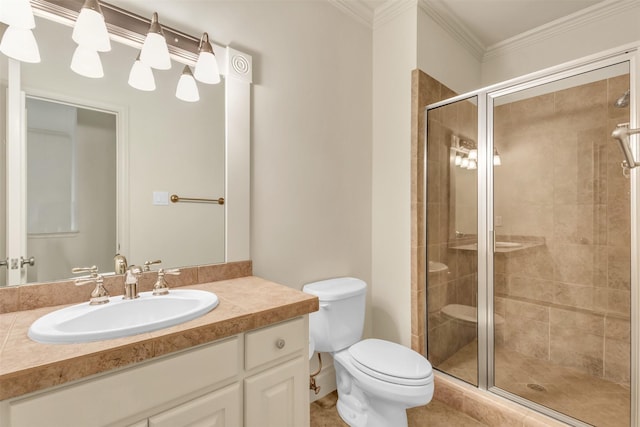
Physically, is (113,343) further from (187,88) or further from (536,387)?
(536,387)

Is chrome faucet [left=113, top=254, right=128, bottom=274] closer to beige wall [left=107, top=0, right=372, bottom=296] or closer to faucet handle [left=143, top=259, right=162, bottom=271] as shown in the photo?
faucet handle [left=143, top=259, right=162, bottom=271]

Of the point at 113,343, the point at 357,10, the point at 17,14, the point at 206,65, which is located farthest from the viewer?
the point at 357,10

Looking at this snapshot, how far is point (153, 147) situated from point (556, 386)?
2.53 meters

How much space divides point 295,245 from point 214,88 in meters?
0.93

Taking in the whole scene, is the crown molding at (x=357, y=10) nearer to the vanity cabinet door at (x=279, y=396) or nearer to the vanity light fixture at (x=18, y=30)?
the vanity light fixture at (x=18, y=30)

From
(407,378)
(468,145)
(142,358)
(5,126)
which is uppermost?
(468,145)

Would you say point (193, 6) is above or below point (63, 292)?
above

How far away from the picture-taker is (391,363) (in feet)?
4.94

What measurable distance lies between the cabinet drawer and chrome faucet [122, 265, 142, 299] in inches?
18.9

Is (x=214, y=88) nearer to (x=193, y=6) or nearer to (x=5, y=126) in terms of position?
(x=193, y=6)

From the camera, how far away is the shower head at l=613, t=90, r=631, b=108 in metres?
1.38

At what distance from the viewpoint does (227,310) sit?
1001mm

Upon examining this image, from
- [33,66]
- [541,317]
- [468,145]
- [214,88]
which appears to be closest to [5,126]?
[33,66]

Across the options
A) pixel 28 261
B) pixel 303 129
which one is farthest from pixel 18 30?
pixel 303 129
